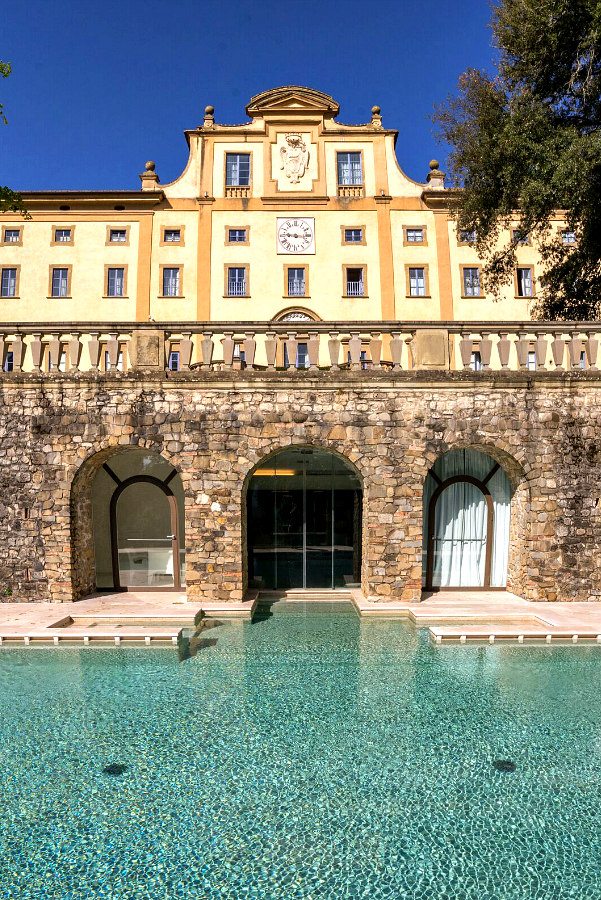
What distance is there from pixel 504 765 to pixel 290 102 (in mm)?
26329

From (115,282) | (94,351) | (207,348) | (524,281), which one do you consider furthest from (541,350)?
(115,282)

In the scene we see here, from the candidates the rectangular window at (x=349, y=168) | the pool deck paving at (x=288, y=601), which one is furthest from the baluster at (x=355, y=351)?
the rectangular window at (x=349, y=168)

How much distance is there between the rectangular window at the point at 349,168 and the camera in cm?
2373

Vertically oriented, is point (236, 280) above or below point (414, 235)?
below

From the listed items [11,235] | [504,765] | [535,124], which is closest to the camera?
[504,765]

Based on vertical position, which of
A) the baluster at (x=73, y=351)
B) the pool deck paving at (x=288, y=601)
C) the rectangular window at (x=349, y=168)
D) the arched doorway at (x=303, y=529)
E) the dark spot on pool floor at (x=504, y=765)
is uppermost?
the rectangular window at (x=349, y=168)

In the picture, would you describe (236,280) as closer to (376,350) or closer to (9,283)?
(9,283)

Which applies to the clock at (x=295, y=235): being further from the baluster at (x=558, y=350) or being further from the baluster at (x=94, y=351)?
the baluster at (x=558, y=350)

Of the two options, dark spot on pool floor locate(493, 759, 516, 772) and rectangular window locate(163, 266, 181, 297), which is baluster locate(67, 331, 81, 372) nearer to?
dark spot on pool floor locate(493, 759, 516, 772)

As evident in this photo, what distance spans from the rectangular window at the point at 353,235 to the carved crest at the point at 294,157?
10.5ft

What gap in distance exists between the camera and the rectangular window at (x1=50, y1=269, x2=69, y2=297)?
77.0 feet

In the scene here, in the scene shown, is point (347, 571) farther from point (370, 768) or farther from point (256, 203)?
point (256, 203)

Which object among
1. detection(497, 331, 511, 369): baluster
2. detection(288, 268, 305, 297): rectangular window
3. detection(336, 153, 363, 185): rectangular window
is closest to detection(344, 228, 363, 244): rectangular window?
detection(336, 153, 363, 185): rectangular window

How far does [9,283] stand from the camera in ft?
77.0
